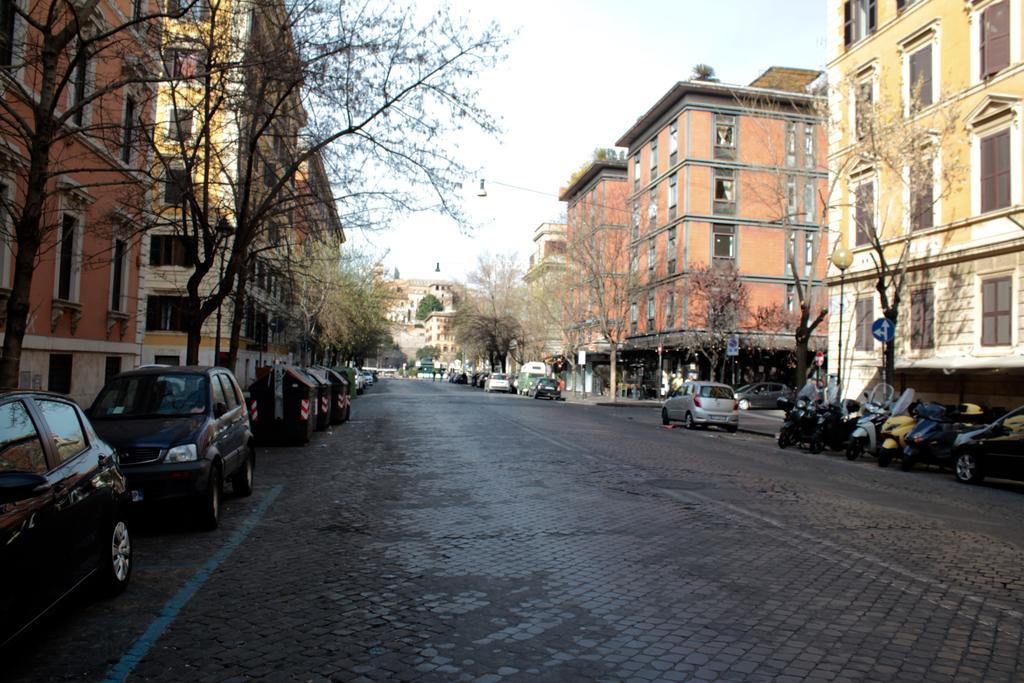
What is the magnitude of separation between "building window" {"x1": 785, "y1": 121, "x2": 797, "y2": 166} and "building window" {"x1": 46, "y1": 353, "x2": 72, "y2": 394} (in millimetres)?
32308

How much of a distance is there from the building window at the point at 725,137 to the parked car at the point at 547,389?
17.6 meters

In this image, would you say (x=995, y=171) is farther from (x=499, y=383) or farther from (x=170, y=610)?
(x=499, y=383)

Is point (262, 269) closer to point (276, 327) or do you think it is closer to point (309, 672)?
point (276, 327)

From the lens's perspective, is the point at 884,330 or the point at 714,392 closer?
the point at 884,330

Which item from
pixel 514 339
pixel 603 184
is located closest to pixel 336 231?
pixel 603 184

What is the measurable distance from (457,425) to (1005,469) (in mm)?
14068

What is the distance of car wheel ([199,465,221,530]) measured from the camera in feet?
25.8

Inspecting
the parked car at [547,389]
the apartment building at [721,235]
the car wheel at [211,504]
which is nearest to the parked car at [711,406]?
the apartment building at [721,235]

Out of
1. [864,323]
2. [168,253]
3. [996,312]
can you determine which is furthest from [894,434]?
[168,253]

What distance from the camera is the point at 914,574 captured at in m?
6.52

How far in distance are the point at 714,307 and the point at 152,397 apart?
36225 millimetres

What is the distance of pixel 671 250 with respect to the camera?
Result: 1919 inches

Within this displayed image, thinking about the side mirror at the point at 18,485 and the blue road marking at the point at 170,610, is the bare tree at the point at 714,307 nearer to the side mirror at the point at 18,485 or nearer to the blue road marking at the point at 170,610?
the blue road marking at the point at 170,610

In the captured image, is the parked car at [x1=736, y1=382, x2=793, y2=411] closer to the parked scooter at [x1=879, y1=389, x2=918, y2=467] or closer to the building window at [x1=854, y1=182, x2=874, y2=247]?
the building window at [x1=854, y1=182, x2=874, y2=247]
